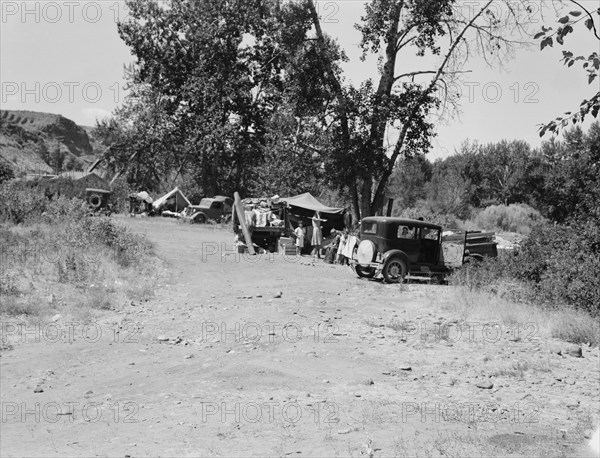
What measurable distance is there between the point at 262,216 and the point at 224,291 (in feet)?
33.2

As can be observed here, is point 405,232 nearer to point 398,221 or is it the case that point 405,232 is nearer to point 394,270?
point 398,221

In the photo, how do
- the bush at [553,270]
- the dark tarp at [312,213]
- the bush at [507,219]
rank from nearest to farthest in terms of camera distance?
the bush at [553,270], the dark tarp at [312,213], the bush at [507,219]

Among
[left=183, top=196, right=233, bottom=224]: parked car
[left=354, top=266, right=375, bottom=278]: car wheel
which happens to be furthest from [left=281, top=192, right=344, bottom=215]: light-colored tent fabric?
[left=183, top=196, right=233, bottom=224]: parked car

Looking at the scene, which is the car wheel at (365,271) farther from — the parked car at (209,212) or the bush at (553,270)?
the parked car at (209,212)

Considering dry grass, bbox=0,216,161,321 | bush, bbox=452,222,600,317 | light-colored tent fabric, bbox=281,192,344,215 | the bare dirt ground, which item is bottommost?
the bare dirt ground

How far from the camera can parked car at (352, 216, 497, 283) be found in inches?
712

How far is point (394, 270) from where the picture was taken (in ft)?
59.3

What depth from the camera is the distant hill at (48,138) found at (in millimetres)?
100725

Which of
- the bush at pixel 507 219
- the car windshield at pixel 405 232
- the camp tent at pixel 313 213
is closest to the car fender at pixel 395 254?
the car windshield at pixel 405 232

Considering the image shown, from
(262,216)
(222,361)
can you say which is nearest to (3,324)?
(222,361)

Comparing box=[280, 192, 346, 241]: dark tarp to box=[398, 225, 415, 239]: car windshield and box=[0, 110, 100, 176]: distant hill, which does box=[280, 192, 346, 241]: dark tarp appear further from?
box=[0, 110, 100, 176]: distant hill

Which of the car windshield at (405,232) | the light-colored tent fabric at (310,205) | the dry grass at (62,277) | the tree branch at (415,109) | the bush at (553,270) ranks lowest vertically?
the dry grass at (62,277)

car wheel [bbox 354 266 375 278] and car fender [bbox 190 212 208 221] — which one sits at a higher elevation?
car fender [bbox 190 212 208 221]

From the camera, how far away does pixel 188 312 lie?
13758mm
